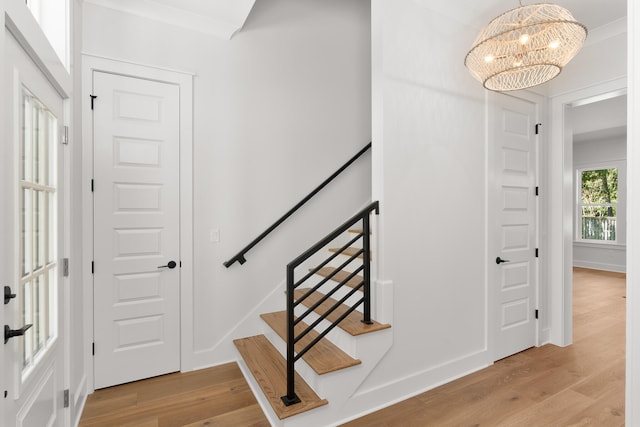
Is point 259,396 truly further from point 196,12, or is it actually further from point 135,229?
point 196,12

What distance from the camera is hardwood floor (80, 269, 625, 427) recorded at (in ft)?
6.70

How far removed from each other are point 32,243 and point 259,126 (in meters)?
1.87

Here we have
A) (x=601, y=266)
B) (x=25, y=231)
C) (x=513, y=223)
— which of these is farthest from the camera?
(x=601, y=266)

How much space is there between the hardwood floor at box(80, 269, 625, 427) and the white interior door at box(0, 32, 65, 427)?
54 cm

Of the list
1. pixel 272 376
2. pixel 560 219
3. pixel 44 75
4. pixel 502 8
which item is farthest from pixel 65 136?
pixel 560 219

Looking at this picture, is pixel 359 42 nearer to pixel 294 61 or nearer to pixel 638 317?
pixel 294 61

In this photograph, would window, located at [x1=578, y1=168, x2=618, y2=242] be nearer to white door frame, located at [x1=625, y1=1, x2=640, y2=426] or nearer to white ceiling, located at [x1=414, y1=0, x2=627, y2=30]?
white ceiling, located at [x1=414, y1=0, x2=627, y2=30]

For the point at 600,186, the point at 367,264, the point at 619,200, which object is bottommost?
the point at 367,264

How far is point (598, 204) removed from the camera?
732 cm

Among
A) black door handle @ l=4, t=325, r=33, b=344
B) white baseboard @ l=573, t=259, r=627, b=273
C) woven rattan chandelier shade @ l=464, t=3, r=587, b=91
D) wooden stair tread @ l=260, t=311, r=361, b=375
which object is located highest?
woven rattan chandelier shade @ l=464, t=3, r=587, b=91

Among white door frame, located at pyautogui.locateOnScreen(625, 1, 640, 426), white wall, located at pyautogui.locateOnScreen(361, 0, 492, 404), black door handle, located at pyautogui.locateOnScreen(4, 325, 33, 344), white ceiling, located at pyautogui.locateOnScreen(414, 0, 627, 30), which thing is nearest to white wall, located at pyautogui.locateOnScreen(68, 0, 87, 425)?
black door handle, located at pyautogui.locateOnScreen(4, 325, 33, 344)

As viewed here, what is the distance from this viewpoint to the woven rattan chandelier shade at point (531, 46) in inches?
69.6

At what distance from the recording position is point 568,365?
9.11 feet

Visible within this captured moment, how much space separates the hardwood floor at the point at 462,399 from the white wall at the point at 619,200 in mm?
5377
